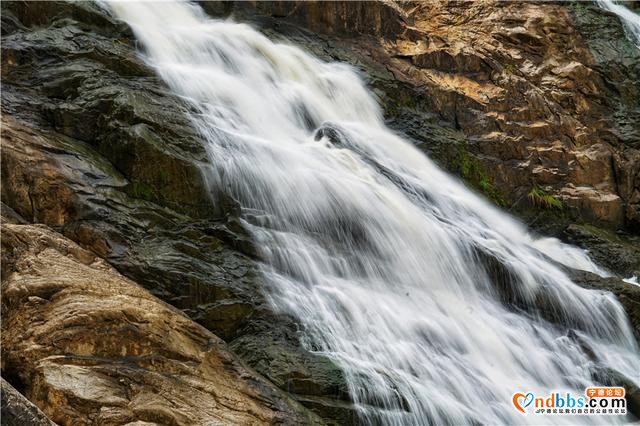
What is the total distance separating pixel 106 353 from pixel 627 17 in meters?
13.9

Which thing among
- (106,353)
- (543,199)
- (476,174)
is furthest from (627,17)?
(106,353)

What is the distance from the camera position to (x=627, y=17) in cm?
1489

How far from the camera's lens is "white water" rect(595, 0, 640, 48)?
1430 cm

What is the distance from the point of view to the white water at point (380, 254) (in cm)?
645

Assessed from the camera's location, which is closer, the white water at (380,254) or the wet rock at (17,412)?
the wet rock at (17,412)

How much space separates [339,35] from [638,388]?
8.17 m

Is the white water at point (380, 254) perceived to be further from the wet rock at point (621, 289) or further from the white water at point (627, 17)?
the white water at point (627, 17)

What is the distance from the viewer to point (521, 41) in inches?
530

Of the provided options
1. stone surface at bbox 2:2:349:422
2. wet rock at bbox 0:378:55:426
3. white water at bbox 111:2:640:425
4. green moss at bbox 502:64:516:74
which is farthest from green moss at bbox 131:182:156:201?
green moss at bbox 502:64:516:74

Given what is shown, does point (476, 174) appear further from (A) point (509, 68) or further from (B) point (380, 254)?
(B) point (380, 254)

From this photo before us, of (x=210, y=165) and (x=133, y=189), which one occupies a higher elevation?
(x=210, y=165)

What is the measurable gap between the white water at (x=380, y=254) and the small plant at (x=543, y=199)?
771mm

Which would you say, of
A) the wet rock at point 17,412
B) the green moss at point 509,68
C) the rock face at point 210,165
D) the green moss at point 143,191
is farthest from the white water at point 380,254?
the green moss at point 509,68

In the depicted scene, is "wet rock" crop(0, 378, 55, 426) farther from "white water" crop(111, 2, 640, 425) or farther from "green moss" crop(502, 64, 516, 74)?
"green moss" crop(502, 64, 516, 74)
